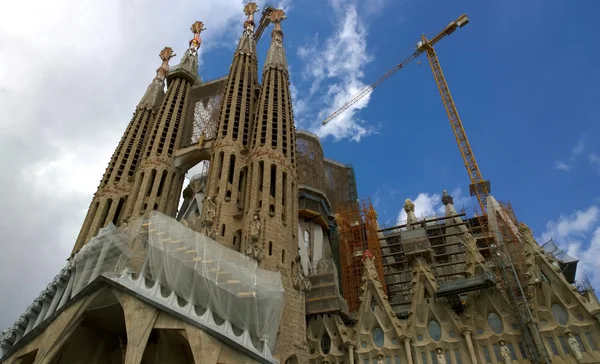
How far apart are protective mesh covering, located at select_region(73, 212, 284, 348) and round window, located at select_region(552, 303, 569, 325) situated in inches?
493

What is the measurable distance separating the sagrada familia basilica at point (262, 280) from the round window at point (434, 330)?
0.11m

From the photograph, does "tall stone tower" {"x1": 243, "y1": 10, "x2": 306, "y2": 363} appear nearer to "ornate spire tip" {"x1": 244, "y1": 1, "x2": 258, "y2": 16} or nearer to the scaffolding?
the scaffolding

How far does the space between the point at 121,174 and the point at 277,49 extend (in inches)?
615

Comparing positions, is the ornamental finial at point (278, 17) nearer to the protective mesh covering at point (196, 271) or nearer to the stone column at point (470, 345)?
the protective mesh covering at point (196, 271)

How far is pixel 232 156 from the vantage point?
92.7 ft

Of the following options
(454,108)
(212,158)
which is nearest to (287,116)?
(212,158)

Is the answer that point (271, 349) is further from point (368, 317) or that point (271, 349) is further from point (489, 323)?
point (489, 323)

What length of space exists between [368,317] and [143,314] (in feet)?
38.2

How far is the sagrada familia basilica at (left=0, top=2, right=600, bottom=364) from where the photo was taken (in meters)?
17.6

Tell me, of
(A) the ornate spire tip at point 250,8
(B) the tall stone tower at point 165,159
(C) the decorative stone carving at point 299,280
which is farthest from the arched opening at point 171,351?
(A) the ornate spire tip at point 250,8

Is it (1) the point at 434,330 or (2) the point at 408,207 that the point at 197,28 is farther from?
(1) the point at 434,330

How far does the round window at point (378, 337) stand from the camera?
73.7 feet

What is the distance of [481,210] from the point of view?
37625 millimetres

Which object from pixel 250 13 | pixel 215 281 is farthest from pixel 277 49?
pixel 215 281
